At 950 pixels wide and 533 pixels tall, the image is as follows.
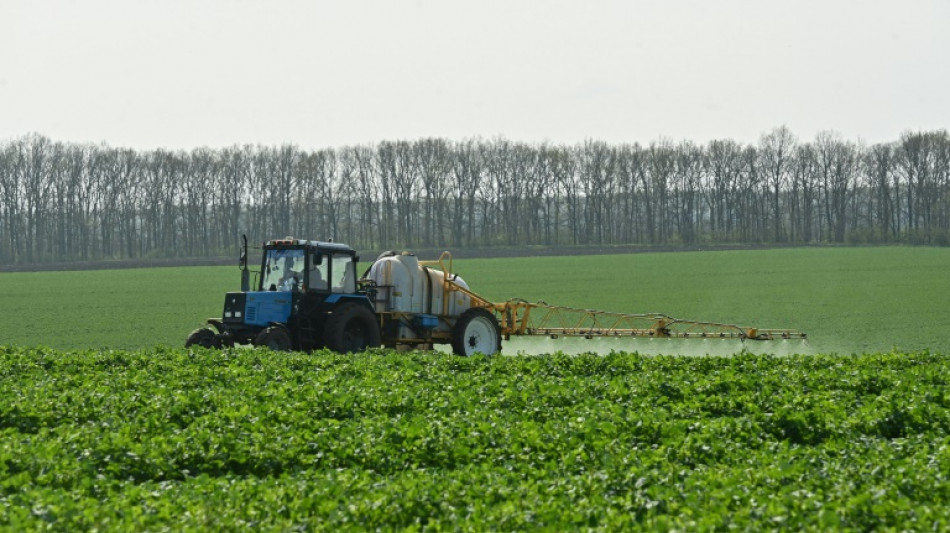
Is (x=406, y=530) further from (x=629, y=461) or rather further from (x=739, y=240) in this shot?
(x=739, y=240)

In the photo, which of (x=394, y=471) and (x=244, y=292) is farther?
(x=244, y=292)

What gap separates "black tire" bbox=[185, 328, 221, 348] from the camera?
19.4m

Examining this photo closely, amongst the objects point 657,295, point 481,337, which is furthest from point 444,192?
point 481,337

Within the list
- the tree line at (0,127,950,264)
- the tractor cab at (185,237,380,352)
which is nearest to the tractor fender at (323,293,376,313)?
the tractor cab at (185,237,380,352)

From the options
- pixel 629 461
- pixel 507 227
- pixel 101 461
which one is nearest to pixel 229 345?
pixel 101 461

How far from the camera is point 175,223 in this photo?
101312 mm

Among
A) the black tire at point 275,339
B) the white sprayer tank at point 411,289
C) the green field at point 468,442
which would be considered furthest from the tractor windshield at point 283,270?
the green field at point 468,442

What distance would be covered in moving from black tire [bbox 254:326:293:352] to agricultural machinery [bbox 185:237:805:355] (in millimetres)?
18

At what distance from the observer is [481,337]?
72.9 ft

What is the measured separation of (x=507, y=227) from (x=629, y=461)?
3483 inches

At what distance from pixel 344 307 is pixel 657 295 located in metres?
23.2

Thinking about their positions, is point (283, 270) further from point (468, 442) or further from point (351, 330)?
point (468, 442)

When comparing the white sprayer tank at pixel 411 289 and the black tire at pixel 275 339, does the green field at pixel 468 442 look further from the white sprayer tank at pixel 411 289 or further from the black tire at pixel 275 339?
the white sprayer tank at pixel 411 289

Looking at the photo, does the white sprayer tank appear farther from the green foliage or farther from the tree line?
the tree line
